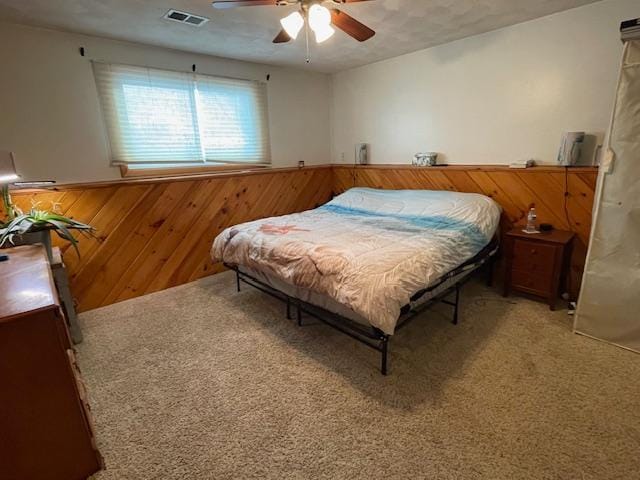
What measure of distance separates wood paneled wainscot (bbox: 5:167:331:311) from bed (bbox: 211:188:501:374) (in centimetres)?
72

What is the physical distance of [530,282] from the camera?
271 cm

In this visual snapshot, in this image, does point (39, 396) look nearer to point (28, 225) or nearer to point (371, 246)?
point (28, 225)

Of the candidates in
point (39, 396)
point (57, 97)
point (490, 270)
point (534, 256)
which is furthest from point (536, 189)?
point (57, 97)

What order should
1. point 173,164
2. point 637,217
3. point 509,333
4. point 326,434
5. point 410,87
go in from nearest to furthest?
1. point 326,434
2. point 637,217
3. point 509,333
4. point 173,164
5. point 410,87

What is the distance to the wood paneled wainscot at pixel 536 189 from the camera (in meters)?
2.70

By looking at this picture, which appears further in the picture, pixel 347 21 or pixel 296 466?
pixel 347 21

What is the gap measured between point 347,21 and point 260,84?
7.14ft

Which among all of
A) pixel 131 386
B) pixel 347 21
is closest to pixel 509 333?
pixel 347 21

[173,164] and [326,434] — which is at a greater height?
[173,164]

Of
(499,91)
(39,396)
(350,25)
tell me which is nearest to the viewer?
(39,396)

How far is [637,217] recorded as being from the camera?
1952 mm

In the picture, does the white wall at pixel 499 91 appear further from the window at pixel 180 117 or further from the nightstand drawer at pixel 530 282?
the window at pixel 180 117

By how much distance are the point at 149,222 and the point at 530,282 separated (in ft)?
11.9

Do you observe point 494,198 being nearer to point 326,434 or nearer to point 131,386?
point 326,434
